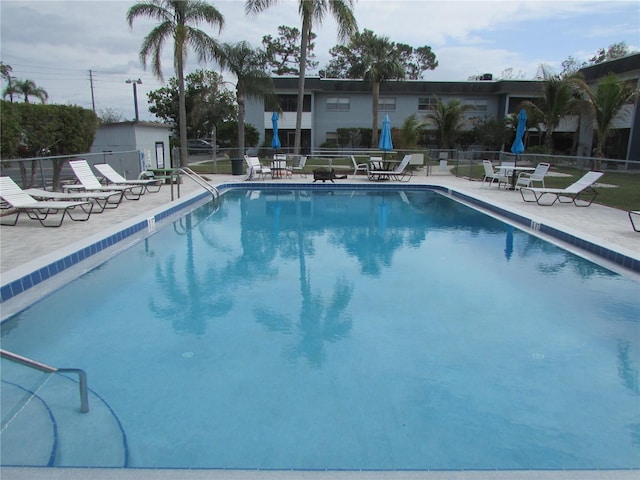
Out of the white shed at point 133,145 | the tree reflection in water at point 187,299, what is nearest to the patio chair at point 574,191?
the tree reflection in water at point 187,299

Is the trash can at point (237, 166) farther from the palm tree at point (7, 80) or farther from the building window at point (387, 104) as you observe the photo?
the palm tree at point (7, 80)

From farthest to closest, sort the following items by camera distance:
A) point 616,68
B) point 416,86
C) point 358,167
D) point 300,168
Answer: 1. point 416,86
2. point 616,68
3. point 300,168
4. point 358,167

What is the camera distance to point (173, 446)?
290 cm

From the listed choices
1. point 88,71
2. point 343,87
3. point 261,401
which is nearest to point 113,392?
point 261,401

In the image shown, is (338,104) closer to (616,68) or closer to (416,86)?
(416,86)

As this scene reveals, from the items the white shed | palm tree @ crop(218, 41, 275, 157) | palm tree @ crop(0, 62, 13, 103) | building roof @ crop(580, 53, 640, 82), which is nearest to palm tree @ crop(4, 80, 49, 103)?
palm tree @ crop(0, 62, 13, 103)

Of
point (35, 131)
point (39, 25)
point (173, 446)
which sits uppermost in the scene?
point (39, 25)

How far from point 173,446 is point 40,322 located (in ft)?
8.70

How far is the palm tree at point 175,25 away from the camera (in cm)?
1605

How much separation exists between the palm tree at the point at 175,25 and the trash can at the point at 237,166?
2401mm

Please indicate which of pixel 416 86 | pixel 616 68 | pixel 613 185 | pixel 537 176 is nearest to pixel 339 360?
pixel 537 176

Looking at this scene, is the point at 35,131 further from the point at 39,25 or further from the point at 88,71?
the point at 88,71

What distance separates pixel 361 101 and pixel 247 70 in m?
13.5

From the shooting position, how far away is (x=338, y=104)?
32.1 meters
